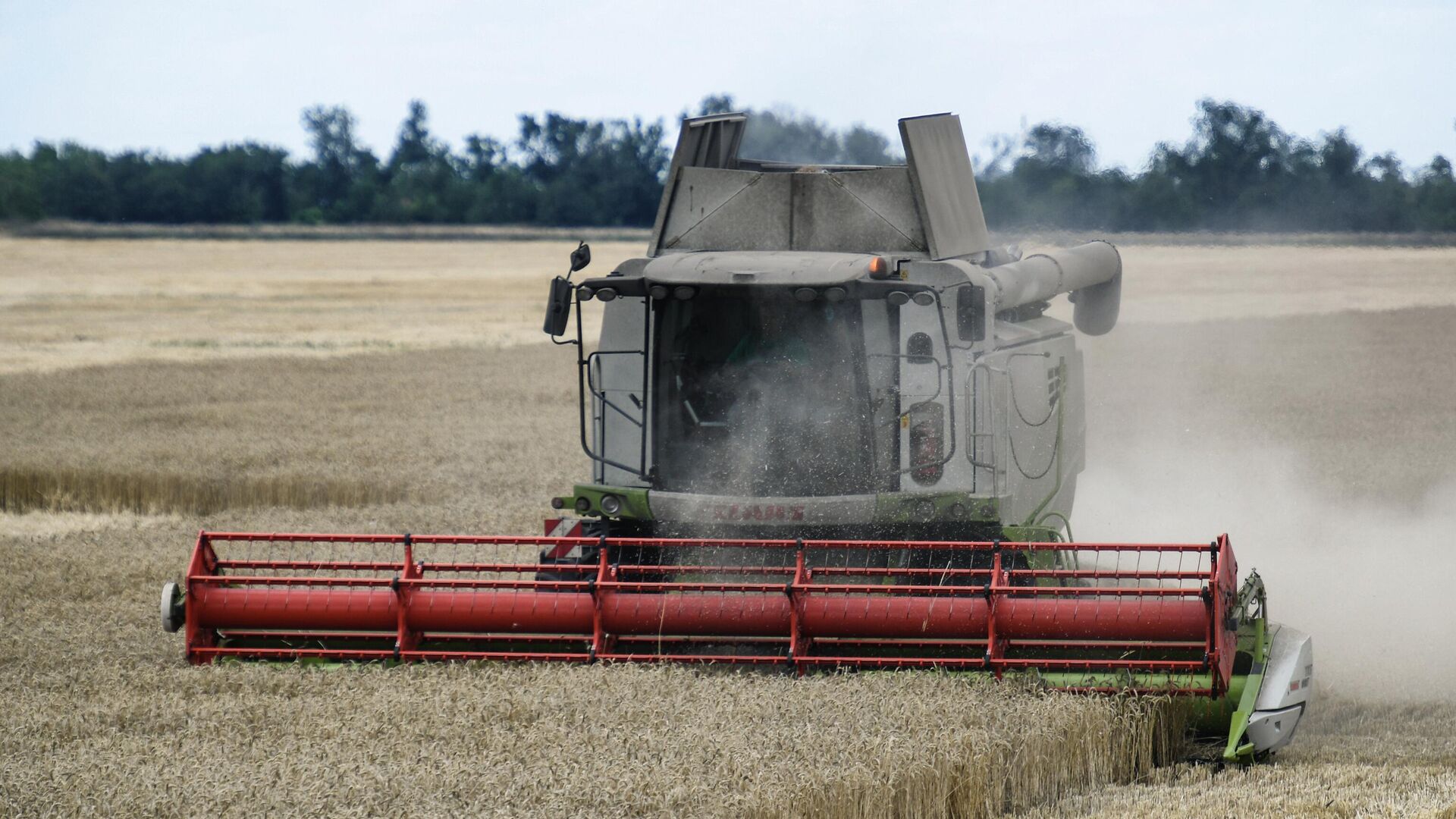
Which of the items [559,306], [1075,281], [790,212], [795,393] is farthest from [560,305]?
[1075,281]

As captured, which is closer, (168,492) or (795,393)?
(795,393)

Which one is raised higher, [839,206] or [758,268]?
[839,206]

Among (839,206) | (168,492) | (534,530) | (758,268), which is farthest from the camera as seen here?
(168,492)

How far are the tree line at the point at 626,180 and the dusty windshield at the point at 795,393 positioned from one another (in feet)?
10.4

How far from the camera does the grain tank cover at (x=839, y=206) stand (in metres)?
7.96

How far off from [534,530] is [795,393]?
464cm

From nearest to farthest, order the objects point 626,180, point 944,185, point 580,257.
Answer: point 580,257, point 944,185, point 626,180

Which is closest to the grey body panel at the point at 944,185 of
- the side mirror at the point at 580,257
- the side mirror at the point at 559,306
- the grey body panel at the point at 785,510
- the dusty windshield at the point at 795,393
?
the dusty windshield at the point at 795,393

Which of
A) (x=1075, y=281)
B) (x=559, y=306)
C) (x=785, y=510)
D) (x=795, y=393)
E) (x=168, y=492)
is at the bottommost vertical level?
(x=168, y=492)

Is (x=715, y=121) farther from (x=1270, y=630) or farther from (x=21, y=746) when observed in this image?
(x=21, y=746)

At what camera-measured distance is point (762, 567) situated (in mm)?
6914

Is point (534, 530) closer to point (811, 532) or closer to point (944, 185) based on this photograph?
point (811, 532)

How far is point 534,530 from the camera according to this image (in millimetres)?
11430

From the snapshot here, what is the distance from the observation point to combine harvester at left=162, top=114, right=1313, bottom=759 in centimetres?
664
